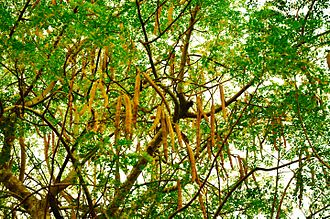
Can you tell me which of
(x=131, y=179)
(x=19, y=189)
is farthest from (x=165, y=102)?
(x=19, y=189)

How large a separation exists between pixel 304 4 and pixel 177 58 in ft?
5.46

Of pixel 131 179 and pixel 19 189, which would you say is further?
pixel 19 189

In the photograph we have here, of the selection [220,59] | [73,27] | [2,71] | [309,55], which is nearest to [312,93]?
[309,55]

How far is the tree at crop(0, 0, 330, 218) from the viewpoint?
3.37m

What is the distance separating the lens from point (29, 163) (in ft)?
17.7

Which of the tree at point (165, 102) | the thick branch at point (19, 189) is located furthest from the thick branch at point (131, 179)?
the thick branch at point (19, 189)

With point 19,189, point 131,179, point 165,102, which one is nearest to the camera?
point 165,102

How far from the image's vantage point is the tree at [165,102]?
3.37 meters

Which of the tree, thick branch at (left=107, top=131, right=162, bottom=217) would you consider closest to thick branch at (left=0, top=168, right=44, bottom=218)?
the tree

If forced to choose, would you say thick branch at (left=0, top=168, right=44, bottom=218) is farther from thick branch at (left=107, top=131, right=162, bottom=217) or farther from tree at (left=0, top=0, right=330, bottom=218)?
thick branch at (left=107, top=131, right=162, bottom=217)

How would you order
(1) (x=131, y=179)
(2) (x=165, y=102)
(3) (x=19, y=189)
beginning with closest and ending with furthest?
(2) (x=165, y=102) < (1) (x=131, y=179) < (3) (x=19, y=189)

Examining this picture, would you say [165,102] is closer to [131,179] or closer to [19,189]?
[131,179]

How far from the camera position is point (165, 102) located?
10.9 feet

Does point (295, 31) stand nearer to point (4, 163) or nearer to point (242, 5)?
point (242, 5)
